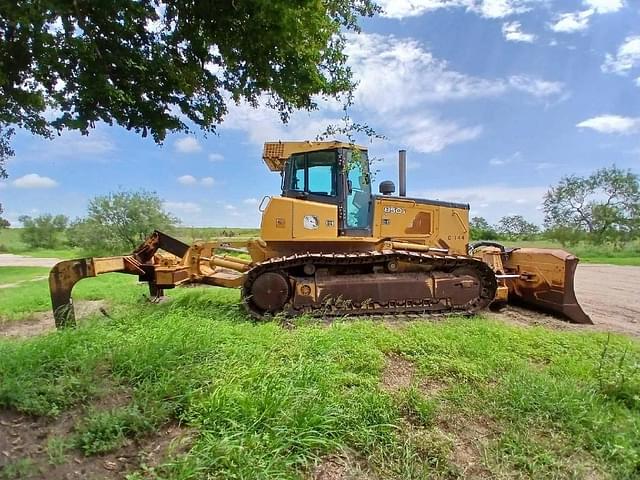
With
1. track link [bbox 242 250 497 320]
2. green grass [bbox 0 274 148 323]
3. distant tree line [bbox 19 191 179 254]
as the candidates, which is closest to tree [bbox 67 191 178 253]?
distant tree line [bbox 19 191 179 254]

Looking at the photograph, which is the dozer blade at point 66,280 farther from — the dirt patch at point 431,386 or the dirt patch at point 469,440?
the dirt patch at point 469,440

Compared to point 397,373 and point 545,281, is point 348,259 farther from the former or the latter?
point 545,281

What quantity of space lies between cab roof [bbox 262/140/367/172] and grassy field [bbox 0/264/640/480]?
358 cm

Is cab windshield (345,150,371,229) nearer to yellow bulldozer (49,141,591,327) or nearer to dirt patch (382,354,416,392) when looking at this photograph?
yellow bulldozer (49,141,591,327)

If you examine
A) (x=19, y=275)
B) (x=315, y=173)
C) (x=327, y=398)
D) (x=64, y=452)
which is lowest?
(x=19, y=275)

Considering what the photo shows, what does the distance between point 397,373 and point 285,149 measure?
473cm

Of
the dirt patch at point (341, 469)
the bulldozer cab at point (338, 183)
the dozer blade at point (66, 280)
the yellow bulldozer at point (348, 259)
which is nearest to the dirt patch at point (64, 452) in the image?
the dirt patch at point (341, 469)

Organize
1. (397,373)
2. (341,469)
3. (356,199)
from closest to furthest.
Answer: (341,469) → (397,373) → (356,199)

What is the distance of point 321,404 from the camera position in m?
2.94

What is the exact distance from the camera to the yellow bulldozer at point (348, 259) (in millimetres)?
6340

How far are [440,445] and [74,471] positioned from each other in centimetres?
217

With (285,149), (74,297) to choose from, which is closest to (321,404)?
(285,149)

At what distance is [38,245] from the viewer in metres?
51.9

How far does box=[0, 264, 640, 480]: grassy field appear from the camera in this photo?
2.52 metres
